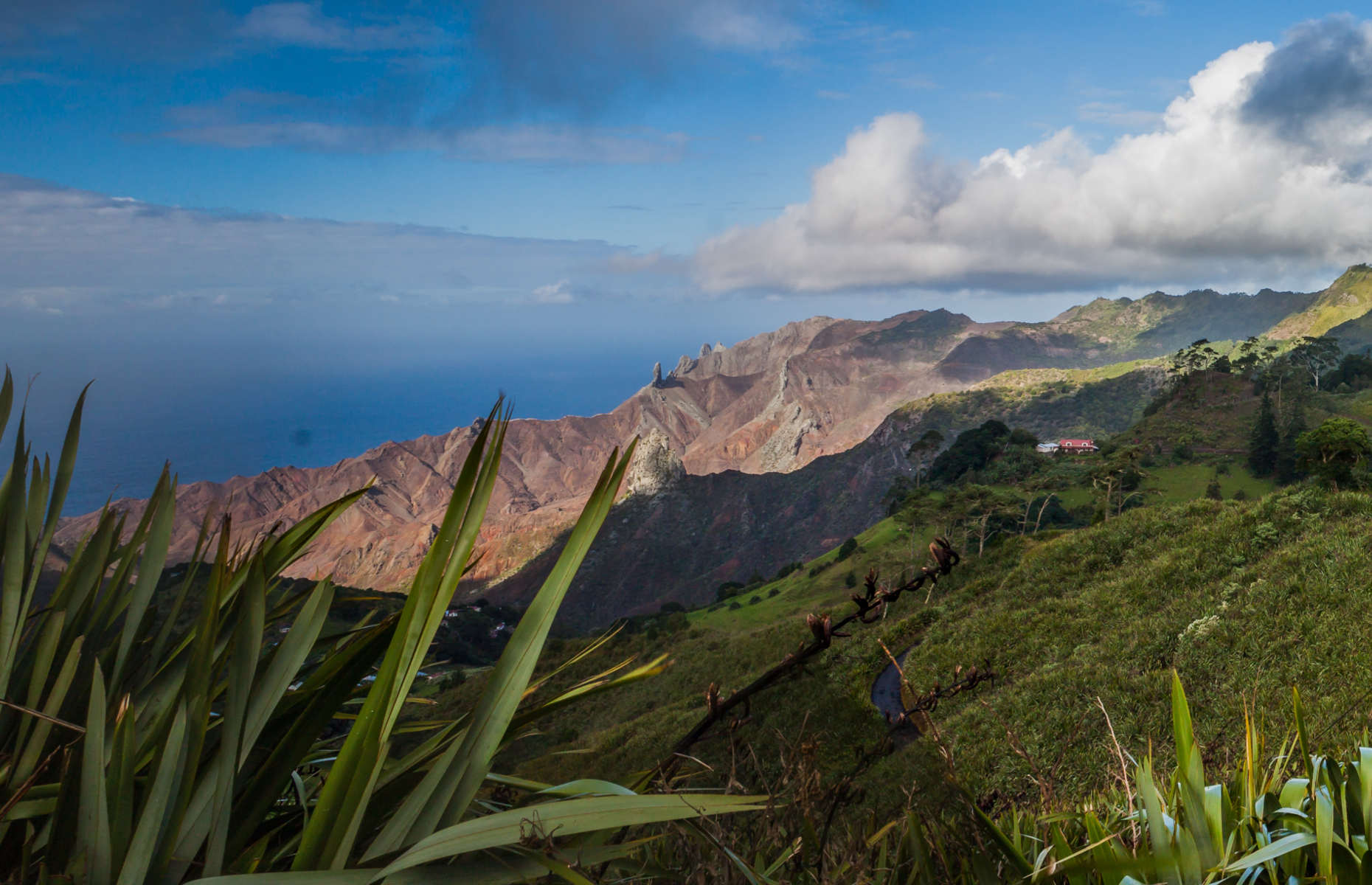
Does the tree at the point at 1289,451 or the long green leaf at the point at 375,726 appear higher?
the long green leaf at the point at 375,726

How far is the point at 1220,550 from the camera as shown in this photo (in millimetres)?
13609

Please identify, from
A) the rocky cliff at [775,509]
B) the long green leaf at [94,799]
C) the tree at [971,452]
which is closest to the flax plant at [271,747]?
the long green leaf at [94,799]

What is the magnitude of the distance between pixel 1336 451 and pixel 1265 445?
28.4 meters

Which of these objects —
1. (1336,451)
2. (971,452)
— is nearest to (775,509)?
(971,452)

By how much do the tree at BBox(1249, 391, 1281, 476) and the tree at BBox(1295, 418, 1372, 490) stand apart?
2359 centimetres

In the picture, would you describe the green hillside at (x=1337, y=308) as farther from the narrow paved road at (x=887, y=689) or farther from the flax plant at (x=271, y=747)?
the flax plant at (x=271, y=747)

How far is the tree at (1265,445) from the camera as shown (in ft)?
143

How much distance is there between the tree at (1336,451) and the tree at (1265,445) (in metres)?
23.6

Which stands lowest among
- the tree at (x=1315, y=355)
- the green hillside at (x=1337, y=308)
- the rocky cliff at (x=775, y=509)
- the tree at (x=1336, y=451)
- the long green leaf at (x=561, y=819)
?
the rocky cliff at (x=775, y=509)

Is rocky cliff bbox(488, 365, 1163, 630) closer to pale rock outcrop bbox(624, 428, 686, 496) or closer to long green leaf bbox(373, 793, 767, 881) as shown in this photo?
pale rock outcrop bbox(624, 428, 686, 496)

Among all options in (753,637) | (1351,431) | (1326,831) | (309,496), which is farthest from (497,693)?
(309,496)

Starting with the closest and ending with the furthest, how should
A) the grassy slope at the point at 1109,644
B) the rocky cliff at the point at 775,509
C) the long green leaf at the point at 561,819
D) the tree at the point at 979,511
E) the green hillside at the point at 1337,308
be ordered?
the long green leaf at the point at 561,819 < the grassy slope at the point at 1109,644 < the tree at the point at 979,511 < the rocky cliff at the point at 775,509 < the green hillside at the point at 1337,308

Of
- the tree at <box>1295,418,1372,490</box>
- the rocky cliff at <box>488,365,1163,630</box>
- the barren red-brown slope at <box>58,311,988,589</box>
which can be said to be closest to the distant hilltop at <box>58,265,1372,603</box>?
the barren red-brown slope at <box>58,311,988,589</box>

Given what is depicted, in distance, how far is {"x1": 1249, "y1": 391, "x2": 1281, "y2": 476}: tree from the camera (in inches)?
1711
